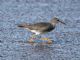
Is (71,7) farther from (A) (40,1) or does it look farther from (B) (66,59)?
(B) (66,59)

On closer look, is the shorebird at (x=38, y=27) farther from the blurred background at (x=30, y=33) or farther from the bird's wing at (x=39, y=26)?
the blurred background at (x=30, y=33)

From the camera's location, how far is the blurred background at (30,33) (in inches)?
385

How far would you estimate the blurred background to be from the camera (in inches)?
385

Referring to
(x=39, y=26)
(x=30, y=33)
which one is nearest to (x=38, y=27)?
(x=39, y=26)

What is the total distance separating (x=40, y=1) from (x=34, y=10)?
209cm

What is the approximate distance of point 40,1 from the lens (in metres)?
17.6

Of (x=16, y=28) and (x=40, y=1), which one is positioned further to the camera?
(x=40, y=1)

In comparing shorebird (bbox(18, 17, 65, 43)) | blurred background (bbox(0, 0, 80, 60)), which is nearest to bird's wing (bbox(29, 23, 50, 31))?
shorebird (bbox(18, 17, 65, 43))

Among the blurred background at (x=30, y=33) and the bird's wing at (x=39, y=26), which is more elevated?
the bird's wing at (x=39, y=26)

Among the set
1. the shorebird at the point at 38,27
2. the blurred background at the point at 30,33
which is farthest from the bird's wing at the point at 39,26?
the blurred background at the point at 30,33

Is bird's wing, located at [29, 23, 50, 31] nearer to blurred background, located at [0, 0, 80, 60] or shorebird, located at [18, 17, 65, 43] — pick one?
shorebird, located at [18, 17, 65, 43]

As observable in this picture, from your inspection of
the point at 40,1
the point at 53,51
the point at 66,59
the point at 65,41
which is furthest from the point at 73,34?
the point at 40,1

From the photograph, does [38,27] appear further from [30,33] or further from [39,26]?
[30,33]

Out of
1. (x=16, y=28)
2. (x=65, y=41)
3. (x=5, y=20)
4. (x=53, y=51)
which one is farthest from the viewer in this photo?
(x=5, y=20)
